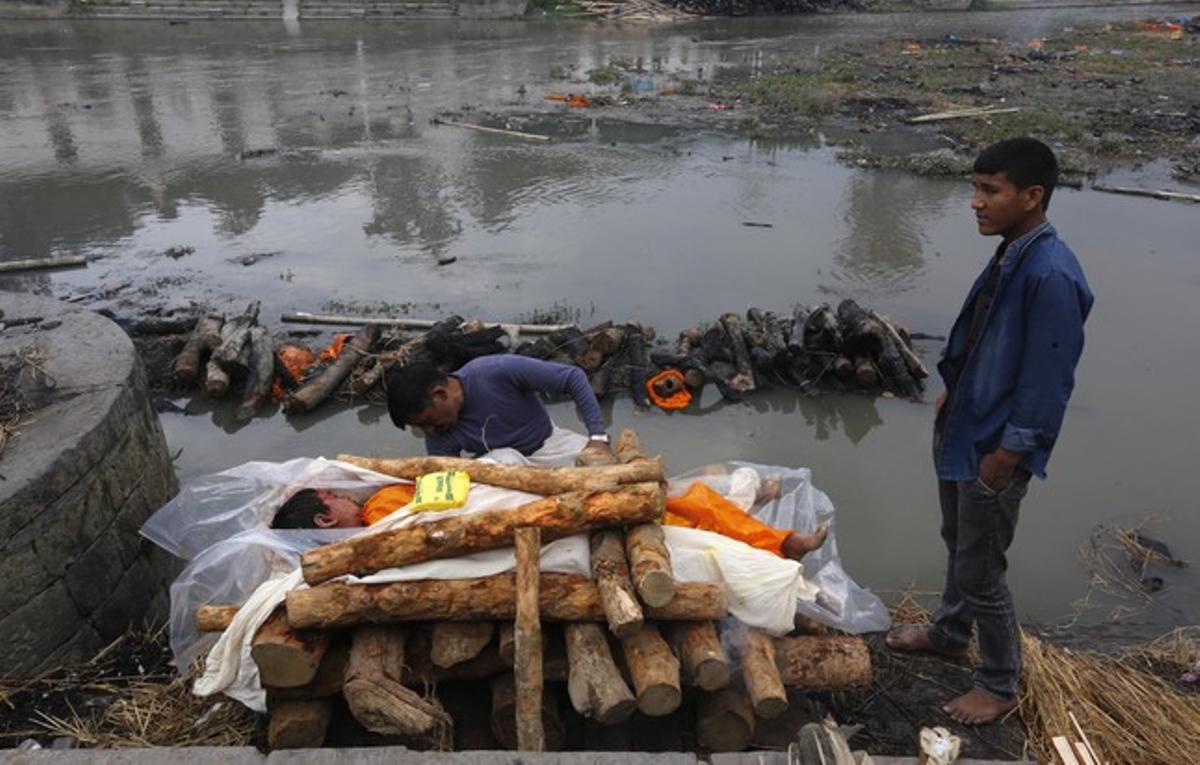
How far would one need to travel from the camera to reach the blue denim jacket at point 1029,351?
282 cm

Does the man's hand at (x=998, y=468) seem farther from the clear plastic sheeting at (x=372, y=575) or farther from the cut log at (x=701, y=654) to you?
the cut log at (x=701, y=654)

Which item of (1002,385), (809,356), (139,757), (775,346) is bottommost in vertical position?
(809,356)

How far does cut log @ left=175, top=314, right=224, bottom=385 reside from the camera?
7133mm

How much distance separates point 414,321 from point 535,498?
5257 mm

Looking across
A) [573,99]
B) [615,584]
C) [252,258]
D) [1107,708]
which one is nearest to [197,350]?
[252,258]

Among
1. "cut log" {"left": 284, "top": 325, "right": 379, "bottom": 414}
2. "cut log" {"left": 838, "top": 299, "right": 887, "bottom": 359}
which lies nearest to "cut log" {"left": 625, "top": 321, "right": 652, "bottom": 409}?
"cut log" {"left": 838, "top": 299, "right": 887, "bottom": 359}

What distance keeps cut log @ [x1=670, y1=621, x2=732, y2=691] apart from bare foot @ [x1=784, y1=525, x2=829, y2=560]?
641mm

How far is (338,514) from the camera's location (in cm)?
344

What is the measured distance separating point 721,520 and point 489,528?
1.05 meters

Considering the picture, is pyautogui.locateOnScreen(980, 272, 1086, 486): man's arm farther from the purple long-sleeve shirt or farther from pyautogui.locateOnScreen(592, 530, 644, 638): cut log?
the purple long-sleeve shirt

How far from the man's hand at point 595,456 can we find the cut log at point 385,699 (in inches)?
49.7

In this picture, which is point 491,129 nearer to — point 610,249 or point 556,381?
point 610,249

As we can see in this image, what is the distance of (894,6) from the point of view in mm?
45562

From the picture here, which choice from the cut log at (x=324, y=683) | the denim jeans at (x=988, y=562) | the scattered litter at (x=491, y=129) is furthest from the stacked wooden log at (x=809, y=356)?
the scattered litter at (x=491, y=129)
